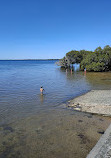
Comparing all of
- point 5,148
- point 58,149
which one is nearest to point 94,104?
point 58,149

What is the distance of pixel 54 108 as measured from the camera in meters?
13.8

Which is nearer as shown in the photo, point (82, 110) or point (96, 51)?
point (82, 110)

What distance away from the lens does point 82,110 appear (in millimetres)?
12883

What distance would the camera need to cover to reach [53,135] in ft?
29.7

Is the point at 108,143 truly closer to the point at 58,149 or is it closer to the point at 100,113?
the point at 58,149

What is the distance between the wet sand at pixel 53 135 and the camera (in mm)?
7438

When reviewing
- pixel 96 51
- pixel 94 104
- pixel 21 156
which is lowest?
pixel 21 156

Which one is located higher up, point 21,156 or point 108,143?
point 108,143

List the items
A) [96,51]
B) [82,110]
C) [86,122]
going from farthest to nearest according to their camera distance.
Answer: [96,51] → [82,110] → [86,122]

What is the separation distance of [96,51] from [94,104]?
130 ft

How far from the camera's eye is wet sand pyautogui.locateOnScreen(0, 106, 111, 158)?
24.4 feet

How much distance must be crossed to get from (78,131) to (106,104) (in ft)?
17.4

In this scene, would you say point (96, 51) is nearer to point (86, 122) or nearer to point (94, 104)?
point (94, 104)

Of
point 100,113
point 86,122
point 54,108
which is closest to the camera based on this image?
point 86,122
